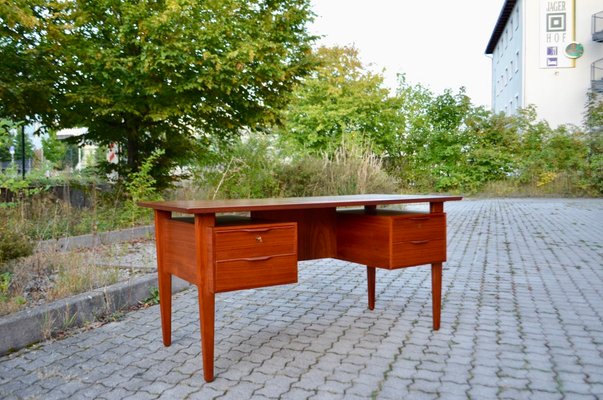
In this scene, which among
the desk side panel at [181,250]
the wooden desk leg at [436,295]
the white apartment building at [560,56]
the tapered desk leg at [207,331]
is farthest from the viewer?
the white apartment building at [560,56]

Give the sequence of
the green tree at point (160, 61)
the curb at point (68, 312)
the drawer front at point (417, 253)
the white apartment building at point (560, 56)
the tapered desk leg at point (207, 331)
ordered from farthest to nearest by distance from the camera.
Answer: the white apartment building at point (560, 56) → the green tree at point (160, 61) → the drawer front at point (417, 253) → the curb at point (68, 312) → the tapered desk leg at point (207, 331)

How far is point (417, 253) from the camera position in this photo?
3.58 m

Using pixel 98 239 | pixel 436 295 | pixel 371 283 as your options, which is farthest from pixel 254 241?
pixel 98 239

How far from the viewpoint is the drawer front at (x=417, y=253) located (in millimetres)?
3475

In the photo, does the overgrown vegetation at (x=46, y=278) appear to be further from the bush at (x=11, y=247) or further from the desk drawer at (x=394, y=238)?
the desk drawer at (x=394, y=238)

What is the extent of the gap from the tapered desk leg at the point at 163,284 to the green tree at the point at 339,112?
17996 millimetres

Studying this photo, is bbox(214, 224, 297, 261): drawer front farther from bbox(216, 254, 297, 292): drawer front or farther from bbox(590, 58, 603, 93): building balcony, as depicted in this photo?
bbox(590, 58, 603, 93): building balcony

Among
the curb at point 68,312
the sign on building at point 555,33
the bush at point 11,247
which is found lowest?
the curb at point 68,312

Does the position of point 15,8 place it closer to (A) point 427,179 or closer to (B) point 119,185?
(B) point 119,185

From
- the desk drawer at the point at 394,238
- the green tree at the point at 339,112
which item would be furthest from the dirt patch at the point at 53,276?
the green tree at the point at 339,112

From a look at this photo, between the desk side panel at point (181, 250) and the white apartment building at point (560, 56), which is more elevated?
the white apartment building at point (560, 56)

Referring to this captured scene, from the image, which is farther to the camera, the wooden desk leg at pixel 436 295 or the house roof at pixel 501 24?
the house roof at pixel 501 24

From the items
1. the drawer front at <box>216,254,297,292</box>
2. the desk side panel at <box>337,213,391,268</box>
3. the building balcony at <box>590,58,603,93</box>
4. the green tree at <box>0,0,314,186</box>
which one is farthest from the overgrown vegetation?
the building balcony at <box>590,58,603,93</box>

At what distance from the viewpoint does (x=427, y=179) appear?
2138 centimetres
